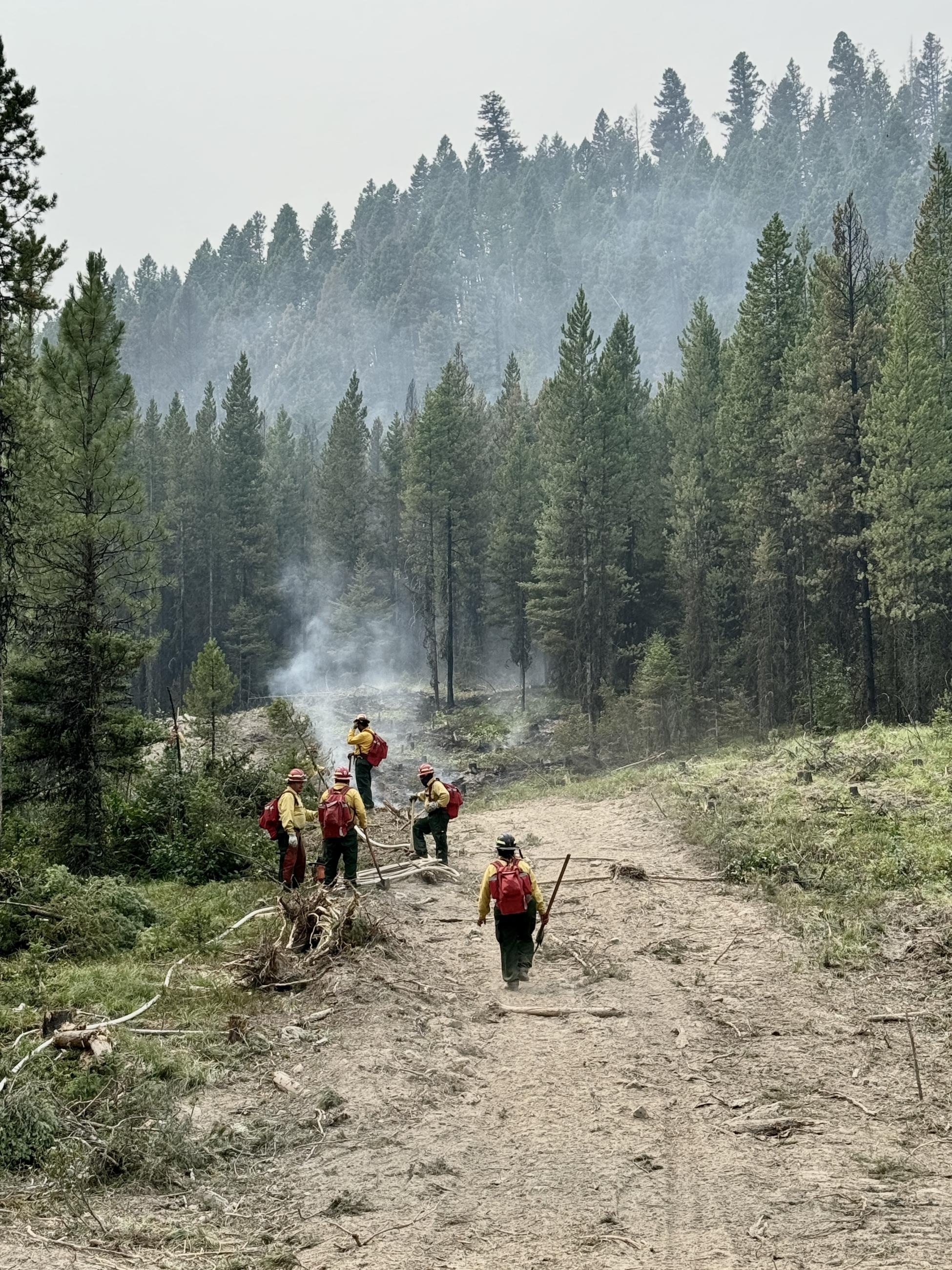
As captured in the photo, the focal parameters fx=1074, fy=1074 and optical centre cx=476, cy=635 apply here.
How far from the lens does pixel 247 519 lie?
67.7 meters

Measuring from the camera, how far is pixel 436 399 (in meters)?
57.0

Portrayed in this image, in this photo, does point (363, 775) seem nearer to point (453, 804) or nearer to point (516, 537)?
point (453, 804)

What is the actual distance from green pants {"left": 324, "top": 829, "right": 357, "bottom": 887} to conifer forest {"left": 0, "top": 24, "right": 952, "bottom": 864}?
6437mm

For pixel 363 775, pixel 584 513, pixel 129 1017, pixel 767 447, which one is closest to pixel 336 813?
pixel 363 775

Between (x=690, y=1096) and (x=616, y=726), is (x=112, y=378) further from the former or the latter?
(x=616, y=726)

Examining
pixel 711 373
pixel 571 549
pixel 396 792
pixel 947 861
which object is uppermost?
pixel 711 373

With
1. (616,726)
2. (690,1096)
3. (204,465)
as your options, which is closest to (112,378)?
(690,1096)

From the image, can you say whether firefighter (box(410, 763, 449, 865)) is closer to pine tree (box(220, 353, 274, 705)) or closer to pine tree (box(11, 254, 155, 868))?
pine tree (box(11, 254, 155, 868))

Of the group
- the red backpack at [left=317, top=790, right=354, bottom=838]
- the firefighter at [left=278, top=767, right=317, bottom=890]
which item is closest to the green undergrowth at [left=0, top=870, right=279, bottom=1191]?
the firefighter at [left=278, top=767, right=317, bottom=890]

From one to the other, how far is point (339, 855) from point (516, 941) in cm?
367

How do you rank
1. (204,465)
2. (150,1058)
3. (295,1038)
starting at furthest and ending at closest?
(204,465) → (295,1038) → (150,1058)

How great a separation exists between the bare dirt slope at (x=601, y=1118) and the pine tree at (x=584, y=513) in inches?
1425

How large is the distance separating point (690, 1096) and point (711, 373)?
4238cm

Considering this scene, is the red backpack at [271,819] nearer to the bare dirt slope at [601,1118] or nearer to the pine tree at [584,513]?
the bare dirt slope at [601,1118]
